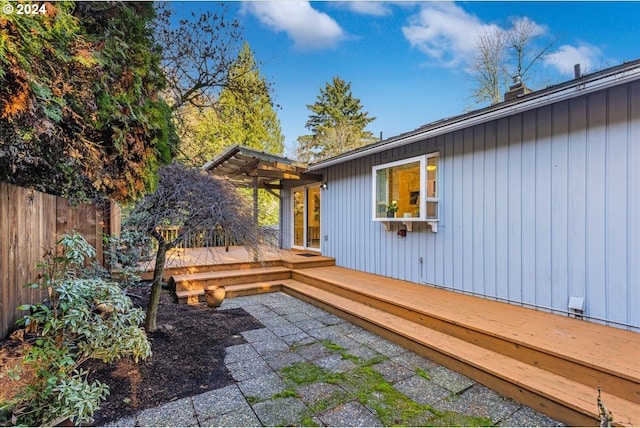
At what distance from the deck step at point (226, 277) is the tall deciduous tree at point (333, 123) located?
46.0 ft

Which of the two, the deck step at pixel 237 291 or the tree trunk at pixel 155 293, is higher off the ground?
the tree trunk at pixel 155 293

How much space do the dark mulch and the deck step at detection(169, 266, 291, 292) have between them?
1.04 m

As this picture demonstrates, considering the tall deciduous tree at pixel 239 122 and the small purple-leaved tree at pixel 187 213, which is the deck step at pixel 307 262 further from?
the small purple-leaved tree at pixel 187 213

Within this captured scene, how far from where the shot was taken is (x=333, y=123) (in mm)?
19609

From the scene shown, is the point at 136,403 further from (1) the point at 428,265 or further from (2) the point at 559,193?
(2) the point at 559,193

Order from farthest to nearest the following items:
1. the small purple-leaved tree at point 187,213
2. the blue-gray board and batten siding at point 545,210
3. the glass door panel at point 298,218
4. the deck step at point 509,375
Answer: the glass door panel at point 298,218 < the small purple-leaved tree at point 187,213 < the blue-gray board and batten siding at point 545,210 < the deck step at point 509,375

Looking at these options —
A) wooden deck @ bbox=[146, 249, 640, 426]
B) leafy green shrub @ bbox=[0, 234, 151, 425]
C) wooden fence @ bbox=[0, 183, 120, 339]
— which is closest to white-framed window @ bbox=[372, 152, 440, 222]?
wooden deck @ bbox=[146, 249, 640, 426]

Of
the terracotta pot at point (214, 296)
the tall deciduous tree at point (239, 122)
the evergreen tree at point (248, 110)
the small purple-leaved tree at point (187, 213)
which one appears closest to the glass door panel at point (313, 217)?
the tall deciduous tree at point (239, 122)

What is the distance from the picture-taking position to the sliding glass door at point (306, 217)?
27.1 ft

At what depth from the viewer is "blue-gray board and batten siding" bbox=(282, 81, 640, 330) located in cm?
303

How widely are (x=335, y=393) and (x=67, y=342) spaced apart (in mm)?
1993

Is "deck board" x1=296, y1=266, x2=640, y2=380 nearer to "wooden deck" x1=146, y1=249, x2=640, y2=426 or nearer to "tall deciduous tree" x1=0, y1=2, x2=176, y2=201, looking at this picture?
"wooden deck" x1=146, y1=249, x2=640, y2=426

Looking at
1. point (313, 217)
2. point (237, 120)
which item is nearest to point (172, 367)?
point (313, 217)

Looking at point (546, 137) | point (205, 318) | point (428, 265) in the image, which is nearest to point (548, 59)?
point (546, 137)
